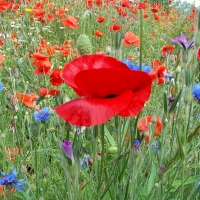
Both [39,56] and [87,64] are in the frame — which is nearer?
[87,64]

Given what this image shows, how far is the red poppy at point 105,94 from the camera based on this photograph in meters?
0.49

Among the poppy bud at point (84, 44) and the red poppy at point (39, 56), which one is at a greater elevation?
the poppy bud at point (84, 44)

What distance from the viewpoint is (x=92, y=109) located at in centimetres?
50

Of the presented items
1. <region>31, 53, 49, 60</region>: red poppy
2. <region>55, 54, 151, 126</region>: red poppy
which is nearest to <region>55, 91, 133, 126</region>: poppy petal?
<region>55, 54, 151, 126</region>: red poppy

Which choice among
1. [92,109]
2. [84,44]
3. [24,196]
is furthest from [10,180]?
[92,109]

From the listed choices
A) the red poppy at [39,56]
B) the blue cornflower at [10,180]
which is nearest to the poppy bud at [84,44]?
the blue cornflower at [10,180]

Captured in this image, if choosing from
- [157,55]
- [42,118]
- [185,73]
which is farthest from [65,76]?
[157,55]

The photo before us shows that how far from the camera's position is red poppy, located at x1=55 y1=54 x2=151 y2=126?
493 millimetres

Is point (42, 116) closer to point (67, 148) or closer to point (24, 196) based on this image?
point (24, 196)

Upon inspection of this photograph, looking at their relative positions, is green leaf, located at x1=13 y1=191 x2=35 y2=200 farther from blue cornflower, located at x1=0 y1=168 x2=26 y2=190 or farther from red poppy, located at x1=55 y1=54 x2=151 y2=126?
red poppy, located at x1=55 y1=54 x2=151 y2=126

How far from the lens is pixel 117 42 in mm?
693

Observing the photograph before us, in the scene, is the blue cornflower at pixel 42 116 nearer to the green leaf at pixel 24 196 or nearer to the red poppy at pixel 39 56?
the green leaf at pixel 24 196

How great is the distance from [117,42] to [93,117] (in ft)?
0.80

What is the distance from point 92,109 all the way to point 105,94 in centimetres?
5
